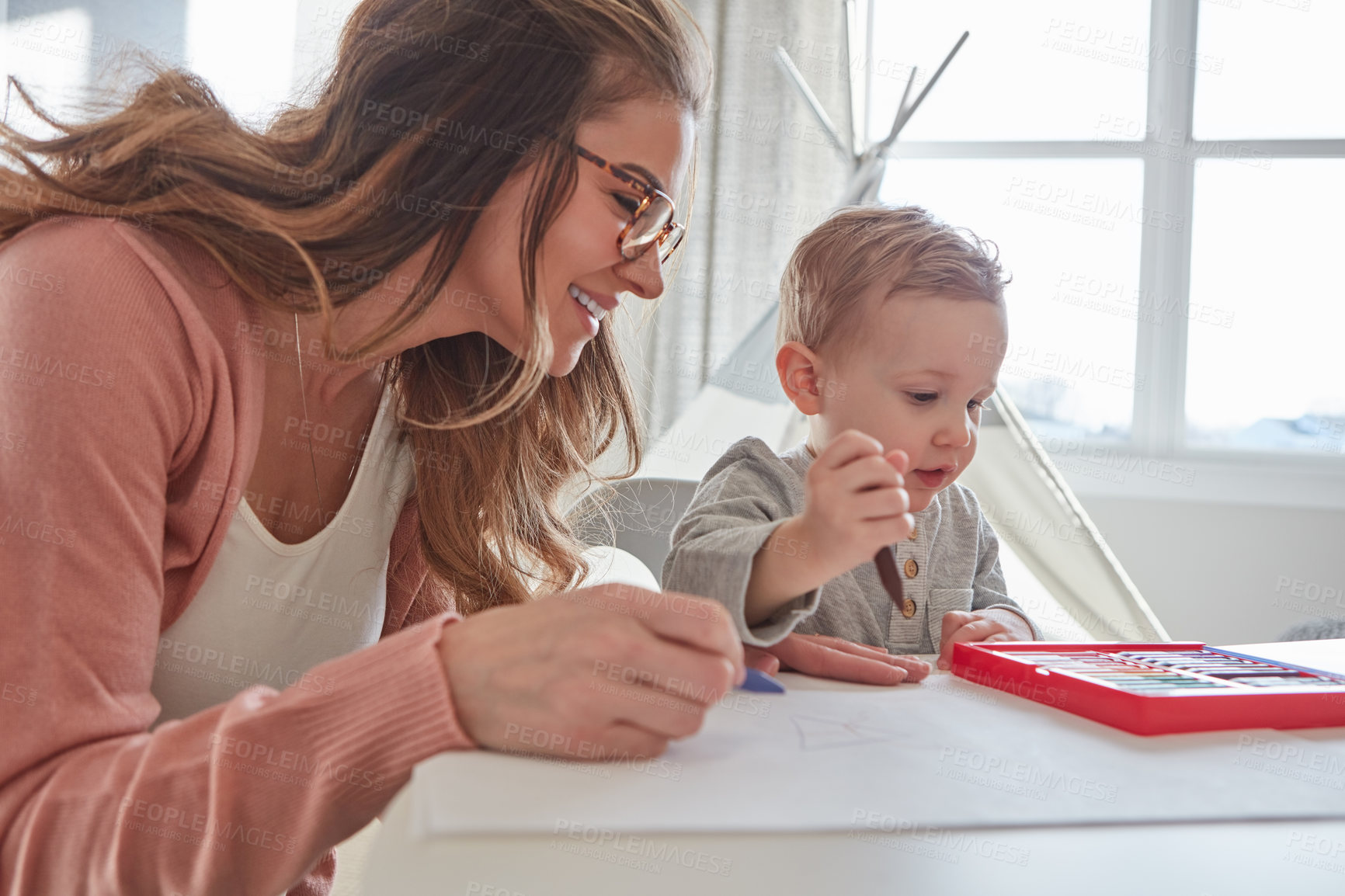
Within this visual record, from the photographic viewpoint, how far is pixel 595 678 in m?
0.43

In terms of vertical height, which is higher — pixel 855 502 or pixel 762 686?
pixel 855 502

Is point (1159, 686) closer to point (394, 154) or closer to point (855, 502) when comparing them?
point (855, 502)

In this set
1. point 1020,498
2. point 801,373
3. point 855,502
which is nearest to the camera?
point 855,502

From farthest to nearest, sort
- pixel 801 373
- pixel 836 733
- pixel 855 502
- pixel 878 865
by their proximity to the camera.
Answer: pixel 801 373
pixel 855 502
pixel 836 733
pixel 878 865

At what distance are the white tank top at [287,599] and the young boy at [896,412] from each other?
0.28 meters

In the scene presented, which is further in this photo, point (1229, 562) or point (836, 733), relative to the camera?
point (1229, 562)

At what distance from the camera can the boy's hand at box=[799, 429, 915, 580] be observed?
0.61 m

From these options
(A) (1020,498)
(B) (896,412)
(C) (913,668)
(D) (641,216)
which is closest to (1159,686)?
(C) (913,668)

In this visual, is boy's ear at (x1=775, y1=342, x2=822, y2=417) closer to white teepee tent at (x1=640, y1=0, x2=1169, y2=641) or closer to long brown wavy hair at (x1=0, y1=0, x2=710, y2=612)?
long brown wavy hair at (x1=0, y1=0, x2=710, y2=612)

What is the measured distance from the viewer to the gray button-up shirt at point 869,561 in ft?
2.79

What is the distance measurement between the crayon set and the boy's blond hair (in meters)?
0.39

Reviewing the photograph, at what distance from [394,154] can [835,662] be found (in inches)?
19.7

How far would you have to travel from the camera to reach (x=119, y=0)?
8.50 ft

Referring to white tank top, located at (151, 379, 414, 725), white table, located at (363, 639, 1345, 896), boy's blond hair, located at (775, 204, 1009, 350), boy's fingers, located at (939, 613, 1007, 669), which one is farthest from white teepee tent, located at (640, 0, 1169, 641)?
white table, located at (363, 639, 1345, 896)
